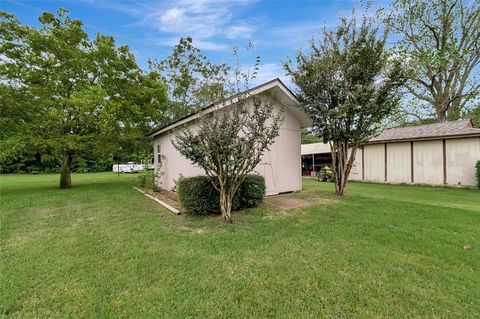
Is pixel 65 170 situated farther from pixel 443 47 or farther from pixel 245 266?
pixel 443 47

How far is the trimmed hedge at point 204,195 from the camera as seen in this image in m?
6.60

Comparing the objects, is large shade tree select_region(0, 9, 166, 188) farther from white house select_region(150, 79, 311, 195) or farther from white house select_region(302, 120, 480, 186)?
white house select_region(302, 120, 480, 186)

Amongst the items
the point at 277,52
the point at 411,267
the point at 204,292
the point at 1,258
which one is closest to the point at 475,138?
the point at 277,52

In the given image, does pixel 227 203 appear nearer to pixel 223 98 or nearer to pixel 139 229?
pixel 139 229

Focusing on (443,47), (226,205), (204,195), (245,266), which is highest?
(443,47)

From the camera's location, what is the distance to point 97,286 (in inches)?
128

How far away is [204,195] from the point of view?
668 centimetres

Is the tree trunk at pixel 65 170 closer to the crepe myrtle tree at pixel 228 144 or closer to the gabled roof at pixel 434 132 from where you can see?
the crepe myrtle tree at pixel 228 144

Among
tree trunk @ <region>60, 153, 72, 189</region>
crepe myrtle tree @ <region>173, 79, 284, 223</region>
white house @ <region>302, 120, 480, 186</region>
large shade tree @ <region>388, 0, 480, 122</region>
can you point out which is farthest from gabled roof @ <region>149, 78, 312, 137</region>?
large shade tree @ <region>388, 0, 480, 122</region>

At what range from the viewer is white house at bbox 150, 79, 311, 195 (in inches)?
365

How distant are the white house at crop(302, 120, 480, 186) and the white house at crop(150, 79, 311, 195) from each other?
611 centimetres

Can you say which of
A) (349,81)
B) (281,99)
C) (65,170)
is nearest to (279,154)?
(281,99)

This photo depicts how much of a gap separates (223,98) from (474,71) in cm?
2457

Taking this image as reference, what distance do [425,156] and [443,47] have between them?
1027cm
